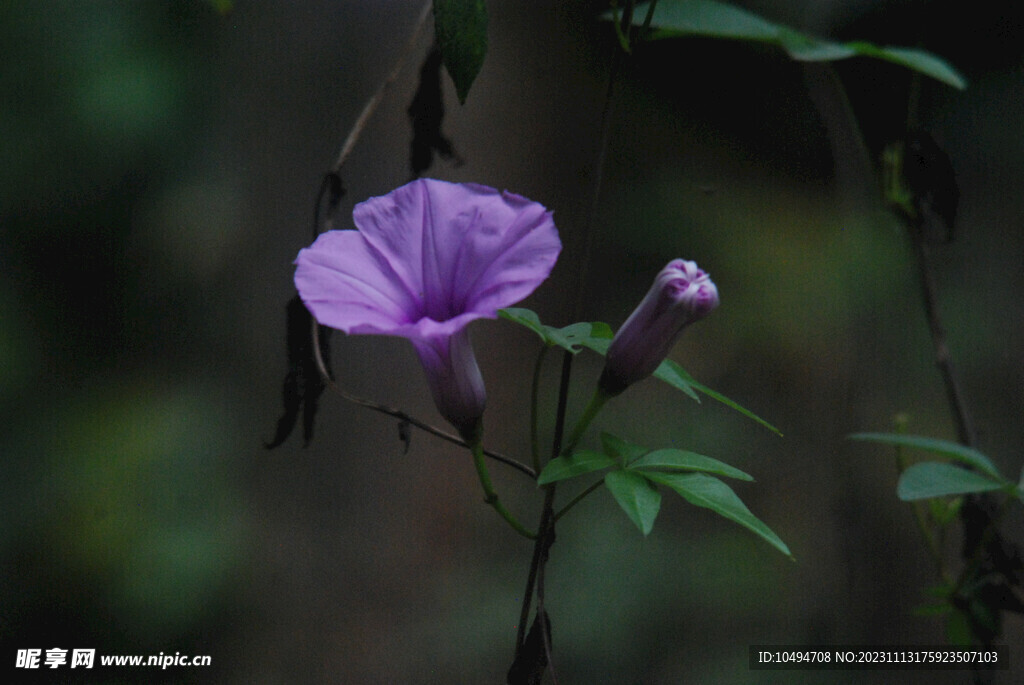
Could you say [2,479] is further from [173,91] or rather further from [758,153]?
[758,153]

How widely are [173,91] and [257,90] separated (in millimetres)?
254

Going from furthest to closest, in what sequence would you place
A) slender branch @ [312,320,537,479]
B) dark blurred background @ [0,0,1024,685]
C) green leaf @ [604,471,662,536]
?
dark blurred background @ [0,0,1024,685] < slender branch @ [312,320,537,479] < green leaf @ [604,471,662,536]

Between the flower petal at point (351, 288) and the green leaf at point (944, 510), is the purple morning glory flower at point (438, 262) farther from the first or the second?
the green leaf at point (944, 510)

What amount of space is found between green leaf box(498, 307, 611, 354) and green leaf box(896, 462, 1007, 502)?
1.05 ft

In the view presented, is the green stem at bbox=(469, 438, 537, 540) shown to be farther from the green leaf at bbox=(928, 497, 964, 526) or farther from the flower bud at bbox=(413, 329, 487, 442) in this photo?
the green leaf at bbox=(928, 497, 964, 526)

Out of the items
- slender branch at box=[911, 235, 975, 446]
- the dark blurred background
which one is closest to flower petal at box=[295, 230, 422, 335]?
slender branch at box=[911, 235, 975, 446]

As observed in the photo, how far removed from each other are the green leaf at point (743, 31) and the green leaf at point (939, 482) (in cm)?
35

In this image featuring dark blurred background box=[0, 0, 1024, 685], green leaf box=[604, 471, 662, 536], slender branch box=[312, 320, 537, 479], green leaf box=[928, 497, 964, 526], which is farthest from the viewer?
dark blurred background box=[0, 0, 1024, 685]

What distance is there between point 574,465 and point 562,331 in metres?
0.09

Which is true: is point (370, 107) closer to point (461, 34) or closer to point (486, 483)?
point (461, 34)

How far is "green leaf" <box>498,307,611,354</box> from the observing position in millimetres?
502

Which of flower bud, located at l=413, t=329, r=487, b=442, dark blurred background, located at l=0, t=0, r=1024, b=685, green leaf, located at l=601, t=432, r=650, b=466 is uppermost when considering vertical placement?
flower bud, located at l=413, t=329, r=487, b=442

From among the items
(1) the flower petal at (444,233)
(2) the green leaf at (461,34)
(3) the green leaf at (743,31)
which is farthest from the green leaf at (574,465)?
(3) the green leaf at (743,31)

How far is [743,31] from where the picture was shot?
71 centimetres
